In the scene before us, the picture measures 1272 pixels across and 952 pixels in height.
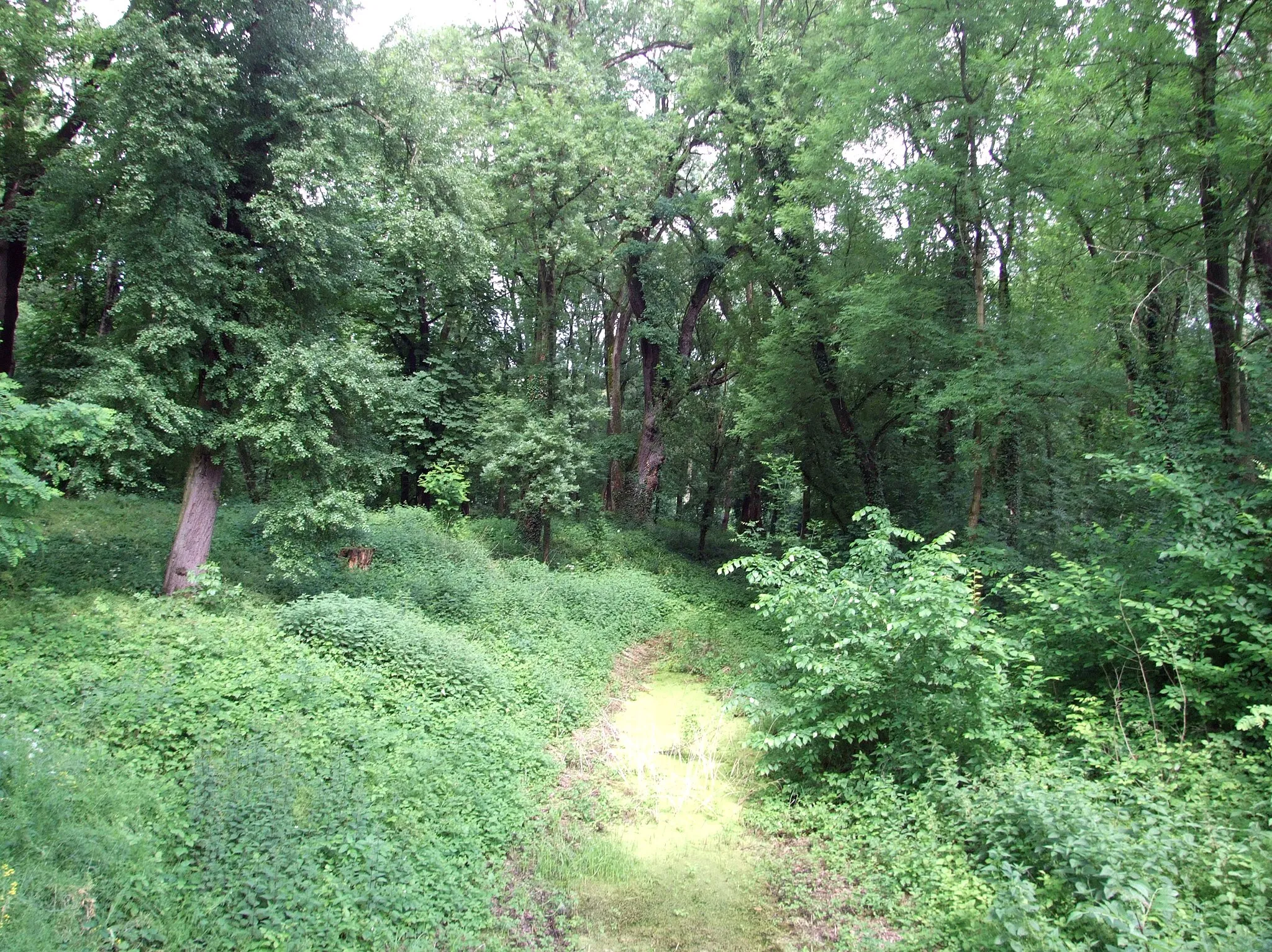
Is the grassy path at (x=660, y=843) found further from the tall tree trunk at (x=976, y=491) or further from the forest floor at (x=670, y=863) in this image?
the tall tree trunk at (x=976, y=491)

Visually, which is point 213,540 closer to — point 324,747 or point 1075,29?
point 324,747

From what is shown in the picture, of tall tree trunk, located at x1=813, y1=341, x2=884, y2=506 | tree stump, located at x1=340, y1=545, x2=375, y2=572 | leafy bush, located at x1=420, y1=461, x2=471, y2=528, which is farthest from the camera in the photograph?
tall tree trunk, located at x1=813, y1=341, x2=884, y2=506

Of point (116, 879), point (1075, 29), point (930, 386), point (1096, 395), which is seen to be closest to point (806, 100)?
point (1075, 29)

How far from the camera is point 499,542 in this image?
15.8 m

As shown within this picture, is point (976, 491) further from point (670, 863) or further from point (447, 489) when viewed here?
point (447, 489)

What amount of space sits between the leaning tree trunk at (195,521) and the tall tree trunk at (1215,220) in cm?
1247

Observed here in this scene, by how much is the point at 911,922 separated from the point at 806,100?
15.4m

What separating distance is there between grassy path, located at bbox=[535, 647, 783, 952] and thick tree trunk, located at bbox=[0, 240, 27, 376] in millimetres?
11331

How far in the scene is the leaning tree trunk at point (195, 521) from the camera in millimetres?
8698

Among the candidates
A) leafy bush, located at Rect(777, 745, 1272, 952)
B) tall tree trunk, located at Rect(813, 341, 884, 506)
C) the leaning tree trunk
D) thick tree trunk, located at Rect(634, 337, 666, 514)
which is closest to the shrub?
leafy bush, located at Rect(777, 745, 1272, 952)

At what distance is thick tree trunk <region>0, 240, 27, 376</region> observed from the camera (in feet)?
34.9

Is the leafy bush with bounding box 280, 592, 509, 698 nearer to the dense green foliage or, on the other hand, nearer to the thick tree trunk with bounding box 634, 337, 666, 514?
the dense green foliage

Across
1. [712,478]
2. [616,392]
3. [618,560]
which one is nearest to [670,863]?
[618,560]

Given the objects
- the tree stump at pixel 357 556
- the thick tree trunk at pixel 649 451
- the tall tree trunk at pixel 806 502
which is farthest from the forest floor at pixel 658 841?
the thick tree trunk at pixel 649 451
